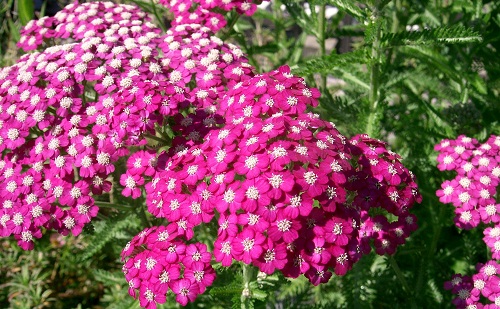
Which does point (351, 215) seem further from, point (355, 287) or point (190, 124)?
point (355, 287)

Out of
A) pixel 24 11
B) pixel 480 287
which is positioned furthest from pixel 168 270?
pixel 24 11

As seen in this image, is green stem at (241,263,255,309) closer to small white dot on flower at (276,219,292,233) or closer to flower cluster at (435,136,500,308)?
small white dot on flower at (276,219,292,233)

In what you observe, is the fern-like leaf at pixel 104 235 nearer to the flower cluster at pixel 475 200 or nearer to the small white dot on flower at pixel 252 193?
the small white dot on flower at pixel 252 193

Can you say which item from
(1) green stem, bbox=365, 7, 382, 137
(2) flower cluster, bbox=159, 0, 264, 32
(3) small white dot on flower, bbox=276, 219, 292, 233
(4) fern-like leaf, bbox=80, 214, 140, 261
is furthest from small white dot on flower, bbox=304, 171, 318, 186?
(2) flower cluster, bbox=159, 0, 264, 32

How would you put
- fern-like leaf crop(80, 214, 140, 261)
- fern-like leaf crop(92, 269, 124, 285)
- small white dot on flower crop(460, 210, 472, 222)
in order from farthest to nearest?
fern-like leaf crop(92, 269, 124, 285), fern-like leaf crop(80, 214, 140, 261), small white dot on flower crop(460, 210, 472, 222)

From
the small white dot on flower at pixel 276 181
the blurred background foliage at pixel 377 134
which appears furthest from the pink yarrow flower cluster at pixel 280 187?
the blurred background foliage at pixel 377 134

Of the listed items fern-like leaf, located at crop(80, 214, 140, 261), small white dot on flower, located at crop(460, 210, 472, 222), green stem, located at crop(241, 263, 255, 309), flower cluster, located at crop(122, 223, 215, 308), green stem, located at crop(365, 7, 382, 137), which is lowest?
fern-like leaf, located at crop(80, 214, 140, 261)

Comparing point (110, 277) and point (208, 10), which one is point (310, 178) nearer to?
point (208, 10)
